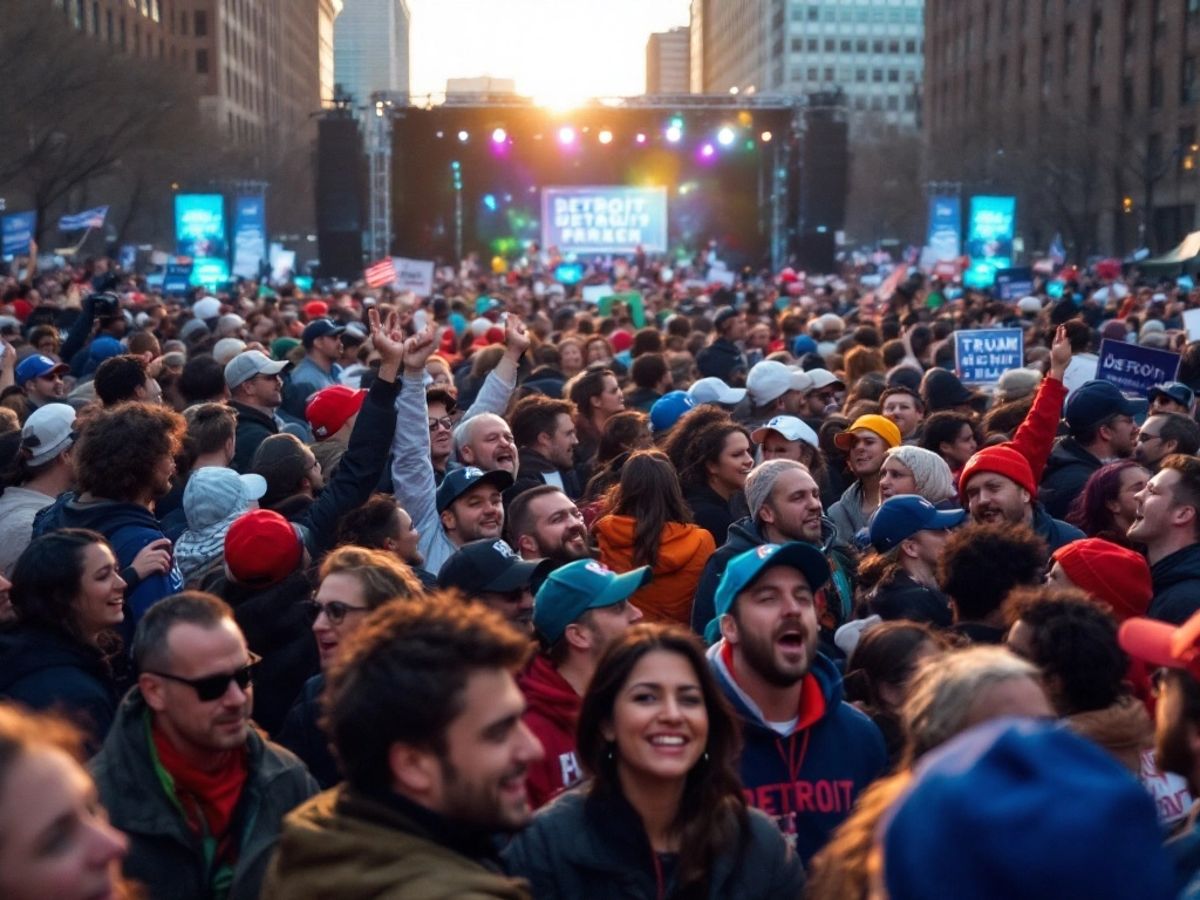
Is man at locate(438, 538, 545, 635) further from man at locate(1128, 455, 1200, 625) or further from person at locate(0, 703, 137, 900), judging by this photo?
person at locate(0, 703, 137, 900)

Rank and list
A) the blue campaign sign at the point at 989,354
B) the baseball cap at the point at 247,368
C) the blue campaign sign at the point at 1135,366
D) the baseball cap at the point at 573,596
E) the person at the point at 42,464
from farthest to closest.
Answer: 1. the blue campaign sign at the point at 989,354
2. the blue campaign sign at the point at 1135,366
3. the baseball cap at the point at 247,368
4. the person at the point at 42,464
5. the baseball cap at the point at 573,596

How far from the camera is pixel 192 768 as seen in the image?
12.6ft

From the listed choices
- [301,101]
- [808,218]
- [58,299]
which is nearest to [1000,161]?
[808,218]

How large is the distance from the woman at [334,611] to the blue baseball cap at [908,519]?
2.02 m

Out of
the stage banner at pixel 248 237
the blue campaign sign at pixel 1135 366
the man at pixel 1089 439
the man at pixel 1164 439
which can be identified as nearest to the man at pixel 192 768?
the man at pixel 1164 439

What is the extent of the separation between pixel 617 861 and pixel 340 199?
36.2 meters

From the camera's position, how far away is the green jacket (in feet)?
8.55

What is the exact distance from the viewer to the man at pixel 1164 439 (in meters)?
7.76

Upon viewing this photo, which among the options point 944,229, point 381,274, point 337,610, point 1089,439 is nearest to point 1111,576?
point 337,610

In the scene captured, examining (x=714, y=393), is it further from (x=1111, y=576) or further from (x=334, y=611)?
(x=334, y=611)

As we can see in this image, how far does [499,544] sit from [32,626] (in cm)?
141

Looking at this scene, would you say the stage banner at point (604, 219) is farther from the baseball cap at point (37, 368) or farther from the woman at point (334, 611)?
the woman at point (334, 611)

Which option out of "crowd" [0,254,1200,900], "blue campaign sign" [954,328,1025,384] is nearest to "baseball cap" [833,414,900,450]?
"crowd" [0,254,1200,900]

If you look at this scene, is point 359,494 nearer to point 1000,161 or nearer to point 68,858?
point 68,858
